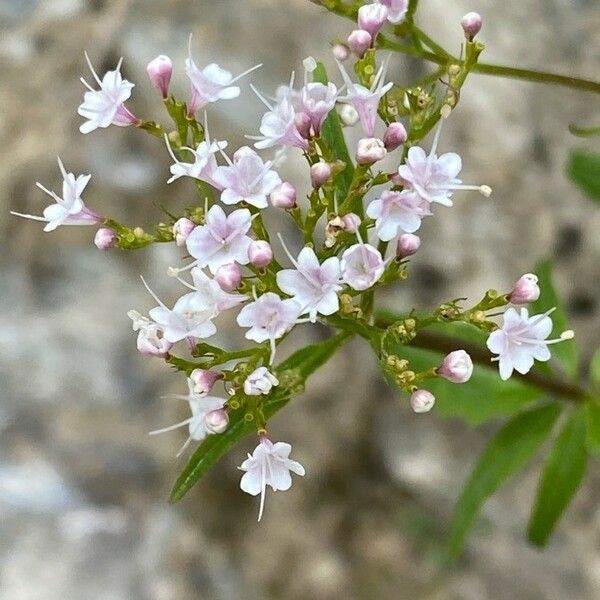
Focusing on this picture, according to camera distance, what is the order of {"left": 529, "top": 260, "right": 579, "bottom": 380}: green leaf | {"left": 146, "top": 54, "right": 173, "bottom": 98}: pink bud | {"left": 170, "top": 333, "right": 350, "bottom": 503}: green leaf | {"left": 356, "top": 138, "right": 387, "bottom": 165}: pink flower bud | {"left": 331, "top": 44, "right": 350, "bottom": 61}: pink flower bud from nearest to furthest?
1. {"left": 356, "top": 138, "right": 387, "bottom": 165}: pink flower bud
2. {"left": 170, "top": 333, "right": 350, "bottom": 503}: green leaf
3. {"left": 146, "top": 54, "right": 173, "bottom": 98}: pink bud
4. {"left": 331, "top": 44, "right": 350, "bottom": 61}: pink flower bud
5. {"left": 529, "top": 260, "right": 579, "bottom": 380}: green leaf

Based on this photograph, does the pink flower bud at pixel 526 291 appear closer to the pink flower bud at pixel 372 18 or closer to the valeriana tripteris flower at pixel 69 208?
the pink flower bud at pixel 372 18

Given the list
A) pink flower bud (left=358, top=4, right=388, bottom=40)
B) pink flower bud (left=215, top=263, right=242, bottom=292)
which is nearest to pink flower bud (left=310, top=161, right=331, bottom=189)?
pink flower bud (left=215, top=263, right=242, bottom=292)

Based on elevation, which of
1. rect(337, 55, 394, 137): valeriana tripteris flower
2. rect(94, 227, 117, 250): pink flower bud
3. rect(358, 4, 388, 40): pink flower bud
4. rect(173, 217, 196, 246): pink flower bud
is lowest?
rect(94, 227, 117, 250): pink flower bud

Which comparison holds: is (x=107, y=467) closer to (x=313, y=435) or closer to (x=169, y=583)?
(x=169, y=583)

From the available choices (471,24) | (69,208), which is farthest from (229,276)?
(471,24)

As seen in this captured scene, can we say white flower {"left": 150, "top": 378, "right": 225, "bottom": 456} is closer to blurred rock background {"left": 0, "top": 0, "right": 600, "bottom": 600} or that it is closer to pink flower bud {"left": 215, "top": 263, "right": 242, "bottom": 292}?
pink flower bud {"left": 215, "top": 263, "right": 242, "bottom": 292}

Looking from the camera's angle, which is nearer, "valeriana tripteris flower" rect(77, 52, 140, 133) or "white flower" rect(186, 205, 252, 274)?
"white flower" rect(186, 205, 252, 274)

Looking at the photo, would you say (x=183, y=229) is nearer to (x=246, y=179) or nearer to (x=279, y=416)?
(x=246, y=179)
